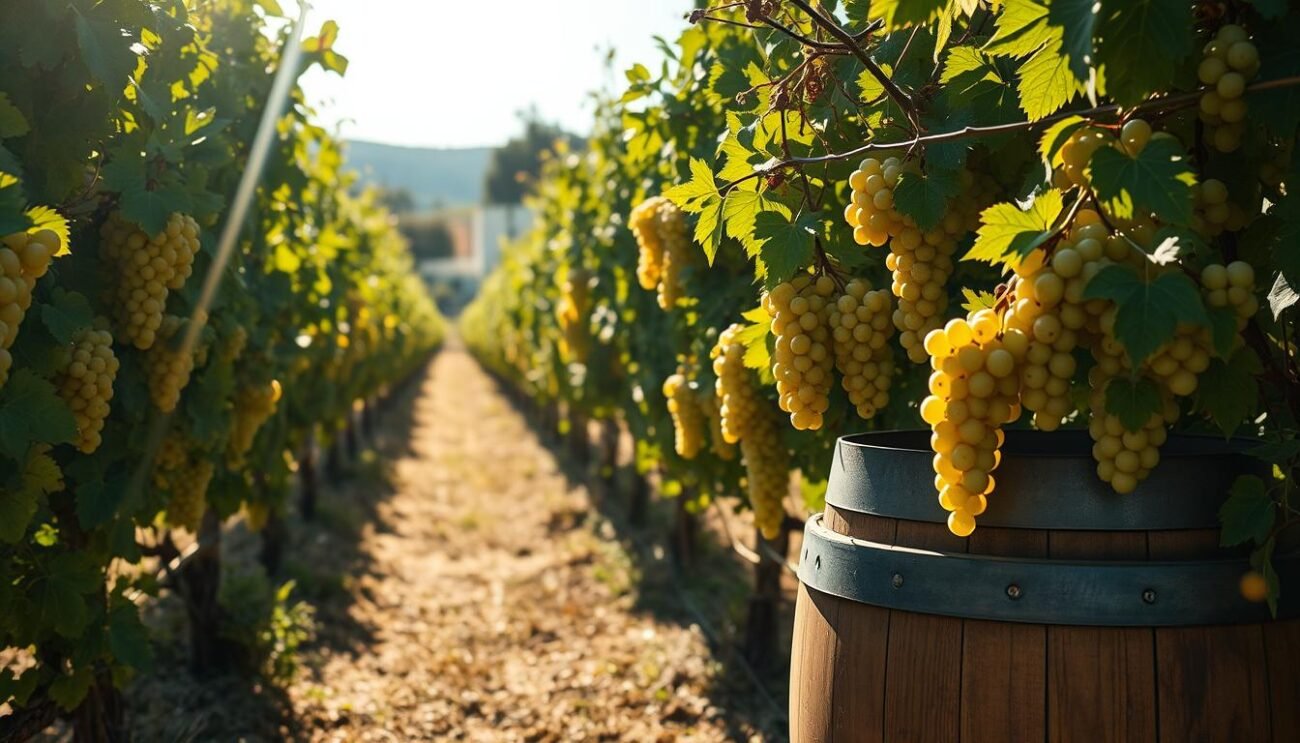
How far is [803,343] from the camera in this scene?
2.19 metres

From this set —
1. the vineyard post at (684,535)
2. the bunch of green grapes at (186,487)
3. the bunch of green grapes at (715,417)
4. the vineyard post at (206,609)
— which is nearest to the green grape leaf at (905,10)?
the bunch of green grapes at (715,417)

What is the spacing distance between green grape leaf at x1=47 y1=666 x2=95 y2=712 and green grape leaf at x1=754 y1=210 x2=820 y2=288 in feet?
8.21

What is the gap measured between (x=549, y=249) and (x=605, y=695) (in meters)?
5.65

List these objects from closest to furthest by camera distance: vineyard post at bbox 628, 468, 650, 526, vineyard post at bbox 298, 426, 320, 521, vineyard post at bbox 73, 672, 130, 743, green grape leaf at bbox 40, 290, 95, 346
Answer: green grape leaf at bbox 40, 290, 95, 346 < vineyard post at bbox 73, 672, 130, 743 < vineyard post at bbox 628, 468, 650, 526 < vineyard post at bbox 298, 426, 320, 521

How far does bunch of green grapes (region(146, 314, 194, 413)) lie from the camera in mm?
3264

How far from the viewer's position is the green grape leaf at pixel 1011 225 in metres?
1.67

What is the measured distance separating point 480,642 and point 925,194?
5123 millimetres

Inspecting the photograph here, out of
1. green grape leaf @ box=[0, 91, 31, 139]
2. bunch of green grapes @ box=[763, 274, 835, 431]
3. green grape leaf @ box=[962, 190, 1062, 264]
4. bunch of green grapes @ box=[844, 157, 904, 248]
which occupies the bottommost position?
bunch of green grapes @ box=[763, 274, 835, 431]

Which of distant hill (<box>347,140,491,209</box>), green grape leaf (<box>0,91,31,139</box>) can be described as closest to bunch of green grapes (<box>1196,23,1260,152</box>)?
green grape leaf (<box>0,91,31,139</box>)

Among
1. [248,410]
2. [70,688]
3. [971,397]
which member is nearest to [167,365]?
[70,688]

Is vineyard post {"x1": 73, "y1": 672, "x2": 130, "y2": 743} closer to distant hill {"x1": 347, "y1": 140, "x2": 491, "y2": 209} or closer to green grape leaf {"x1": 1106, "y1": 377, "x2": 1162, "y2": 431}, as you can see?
green grape leaf {"x1": 1106, "y1": 377, "x2": 1162, "y2": 431}

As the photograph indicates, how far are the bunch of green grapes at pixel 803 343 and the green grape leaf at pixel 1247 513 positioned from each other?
780 mm

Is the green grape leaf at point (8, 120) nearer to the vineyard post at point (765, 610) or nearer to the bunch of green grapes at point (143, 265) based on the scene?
the bunch of green grapes at point (143, 265)

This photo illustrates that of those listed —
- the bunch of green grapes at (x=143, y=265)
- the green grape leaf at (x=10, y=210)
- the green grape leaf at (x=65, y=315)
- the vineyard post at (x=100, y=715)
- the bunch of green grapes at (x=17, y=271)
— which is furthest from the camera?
the vineyard post at (x=100, y=715)
